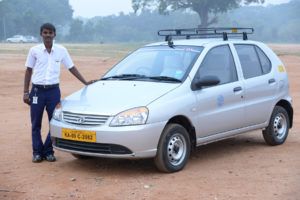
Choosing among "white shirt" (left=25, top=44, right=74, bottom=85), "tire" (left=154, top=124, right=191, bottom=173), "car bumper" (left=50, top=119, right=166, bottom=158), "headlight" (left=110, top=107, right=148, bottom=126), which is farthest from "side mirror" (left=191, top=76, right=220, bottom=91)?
"white shirt" (left=25, top=44, right=74, bottom=85)

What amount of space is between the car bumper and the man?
34.8 inches

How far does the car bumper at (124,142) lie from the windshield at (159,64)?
3.12ft

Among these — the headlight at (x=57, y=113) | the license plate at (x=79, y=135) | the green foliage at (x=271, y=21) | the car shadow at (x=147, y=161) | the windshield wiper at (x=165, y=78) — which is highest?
the windshield wiper at (x=165, y=78)

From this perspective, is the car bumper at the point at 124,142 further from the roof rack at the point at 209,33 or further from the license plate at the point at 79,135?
the roof rack at the point at 209,33

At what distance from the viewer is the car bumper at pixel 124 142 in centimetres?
664

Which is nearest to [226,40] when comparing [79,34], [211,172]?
[211,172]

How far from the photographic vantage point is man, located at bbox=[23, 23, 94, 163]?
24.8 ft

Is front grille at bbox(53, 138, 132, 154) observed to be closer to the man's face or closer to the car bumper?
the car bumper

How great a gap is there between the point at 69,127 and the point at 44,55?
44.7 inches

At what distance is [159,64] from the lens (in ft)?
25.9

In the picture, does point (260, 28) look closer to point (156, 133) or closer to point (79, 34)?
point (79, 34)

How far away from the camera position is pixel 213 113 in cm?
764

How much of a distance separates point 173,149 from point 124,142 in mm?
755

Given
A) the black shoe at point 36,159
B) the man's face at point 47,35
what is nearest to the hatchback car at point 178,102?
the black shoe at point 36,159
